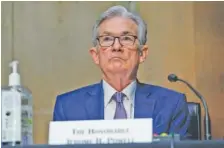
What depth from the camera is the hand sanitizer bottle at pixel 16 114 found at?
2.38m

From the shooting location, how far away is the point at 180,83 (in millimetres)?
2555

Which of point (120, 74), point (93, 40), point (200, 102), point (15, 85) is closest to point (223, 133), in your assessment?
point (200, 102)

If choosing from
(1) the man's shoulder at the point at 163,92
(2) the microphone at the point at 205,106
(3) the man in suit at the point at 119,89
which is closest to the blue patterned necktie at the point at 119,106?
(3) the man in suit at the point at 119,89

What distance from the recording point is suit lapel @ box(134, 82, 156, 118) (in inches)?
99.4

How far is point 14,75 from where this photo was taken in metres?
2.52

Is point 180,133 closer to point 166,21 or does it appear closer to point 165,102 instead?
point 165,102

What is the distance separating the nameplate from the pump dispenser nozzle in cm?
30

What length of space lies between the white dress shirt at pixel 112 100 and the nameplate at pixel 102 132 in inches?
8.9

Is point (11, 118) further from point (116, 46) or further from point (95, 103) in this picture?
point (116, 46)

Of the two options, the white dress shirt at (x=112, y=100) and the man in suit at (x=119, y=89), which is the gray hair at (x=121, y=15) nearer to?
the man in suit at (x=119, y=89)

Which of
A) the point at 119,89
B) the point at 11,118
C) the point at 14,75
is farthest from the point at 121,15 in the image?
the point at 11,118

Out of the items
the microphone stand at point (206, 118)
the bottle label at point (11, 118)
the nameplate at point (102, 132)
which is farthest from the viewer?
the microphone stand at point (206, 118)

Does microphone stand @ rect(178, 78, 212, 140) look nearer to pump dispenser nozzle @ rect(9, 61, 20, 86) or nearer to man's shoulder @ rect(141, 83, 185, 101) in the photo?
man's shoulder @ rect(141, 83, 185, 101)

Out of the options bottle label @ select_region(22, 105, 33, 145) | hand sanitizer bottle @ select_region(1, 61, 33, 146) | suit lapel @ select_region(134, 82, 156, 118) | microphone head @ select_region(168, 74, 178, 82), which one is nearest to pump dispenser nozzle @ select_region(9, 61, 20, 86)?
hand sanitizer bottle @ select_region(1, 61, 33, 146)
